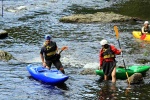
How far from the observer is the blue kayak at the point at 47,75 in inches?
499

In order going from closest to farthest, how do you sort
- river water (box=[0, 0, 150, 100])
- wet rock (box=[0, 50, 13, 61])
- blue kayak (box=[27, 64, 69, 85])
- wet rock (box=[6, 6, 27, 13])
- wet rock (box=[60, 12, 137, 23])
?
1. river water (box=[0, 0, 150, 100])
2. blue kayak (box=[27, 64, 69, 85])
3. wet rock (box=[0, 50, 13, 61])
4. wet rock (box=[60, 12, 137, 23])
5. wet rock (box=[6, 6, 27, 13])

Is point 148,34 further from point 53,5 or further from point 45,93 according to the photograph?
point 53,5

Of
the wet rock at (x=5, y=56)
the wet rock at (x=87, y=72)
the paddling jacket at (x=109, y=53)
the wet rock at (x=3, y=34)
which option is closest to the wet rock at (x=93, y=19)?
the wet rock at (x=3, y=34)

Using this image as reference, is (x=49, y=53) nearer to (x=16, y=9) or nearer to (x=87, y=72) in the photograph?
(x=87, y=72)

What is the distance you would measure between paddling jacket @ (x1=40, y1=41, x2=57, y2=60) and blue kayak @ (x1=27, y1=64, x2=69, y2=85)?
0.48m

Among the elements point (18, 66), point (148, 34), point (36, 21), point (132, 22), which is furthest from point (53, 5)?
point (18, 66)

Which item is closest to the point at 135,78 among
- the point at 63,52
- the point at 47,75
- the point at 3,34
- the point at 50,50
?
the point at 47,75

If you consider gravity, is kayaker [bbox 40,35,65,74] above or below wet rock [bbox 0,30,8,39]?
above

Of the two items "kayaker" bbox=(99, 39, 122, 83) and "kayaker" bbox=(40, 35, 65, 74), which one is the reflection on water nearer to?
"kayaker" bbox=(99, 39, 122, 83)

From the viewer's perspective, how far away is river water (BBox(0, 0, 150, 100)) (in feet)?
39.7

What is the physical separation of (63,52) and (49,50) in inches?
206

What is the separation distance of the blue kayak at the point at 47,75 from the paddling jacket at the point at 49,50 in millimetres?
478

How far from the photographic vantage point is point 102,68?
43.4ft

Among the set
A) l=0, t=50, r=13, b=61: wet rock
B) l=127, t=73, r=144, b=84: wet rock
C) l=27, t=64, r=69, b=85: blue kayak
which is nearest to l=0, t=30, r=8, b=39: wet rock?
l=0, t=50, r=13, b=61: wet rock
